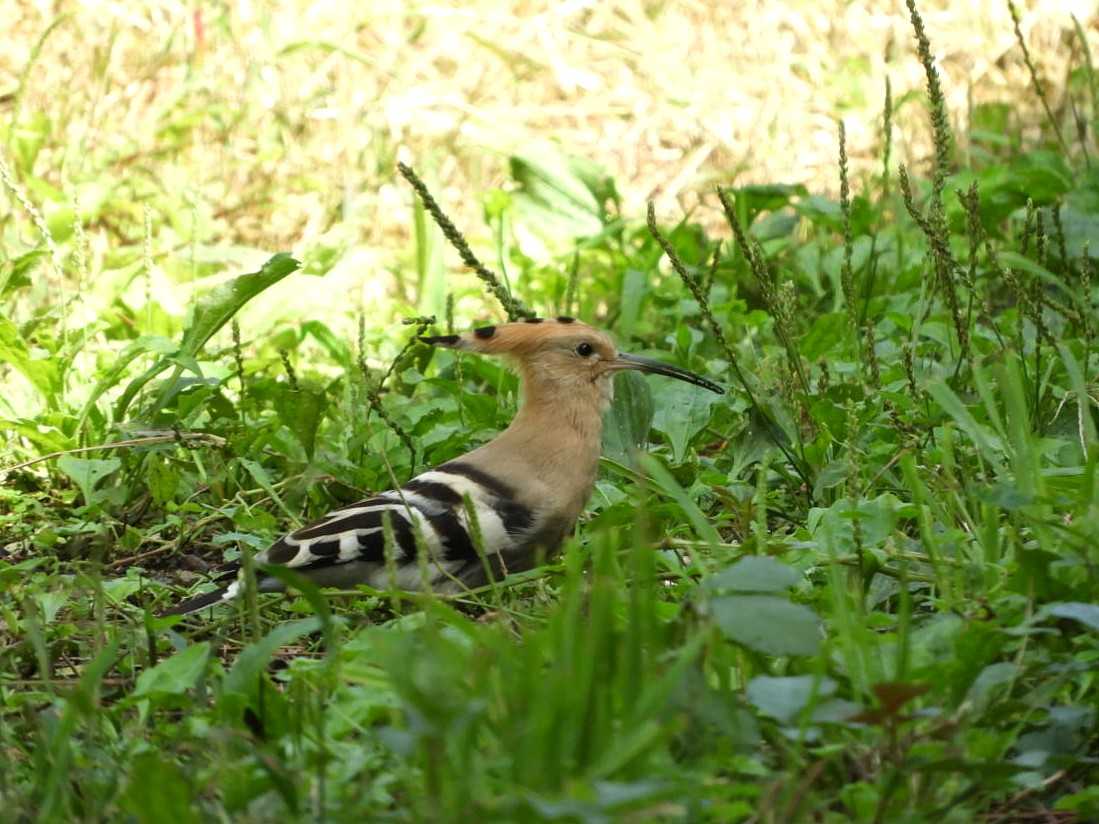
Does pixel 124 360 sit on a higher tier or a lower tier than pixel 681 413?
higher

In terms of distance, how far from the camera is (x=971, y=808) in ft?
6.16

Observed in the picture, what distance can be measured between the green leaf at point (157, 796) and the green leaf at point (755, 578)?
2.04 ft

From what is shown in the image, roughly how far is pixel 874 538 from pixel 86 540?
1541mm

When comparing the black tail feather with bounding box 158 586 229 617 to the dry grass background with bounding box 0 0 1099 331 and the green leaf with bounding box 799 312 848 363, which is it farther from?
the dry grass background with bounding box 0 0 1099 331

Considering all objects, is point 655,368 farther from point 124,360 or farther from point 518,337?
point 124,360

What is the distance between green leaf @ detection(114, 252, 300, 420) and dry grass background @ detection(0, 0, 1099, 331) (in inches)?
57.9

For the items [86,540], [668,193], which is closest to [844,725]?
[86,540]

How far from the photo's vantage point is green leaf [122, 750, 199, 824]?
170 centimetres

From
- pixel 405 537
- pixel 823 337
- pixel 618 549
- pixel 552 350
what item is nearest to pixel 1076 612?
pixel 618 549

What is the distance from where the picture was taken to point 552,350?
3443mm

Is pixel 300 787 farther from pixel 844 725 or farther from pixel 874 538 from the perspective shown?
pixel 874 538

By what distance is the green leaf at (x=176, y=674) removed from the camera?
2150 mm

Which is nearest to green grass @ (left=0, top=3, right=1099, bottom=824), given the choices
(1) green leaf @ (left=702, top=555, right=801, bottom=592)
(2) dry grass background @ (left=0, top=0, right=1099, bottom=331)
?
(1) green leaf @ (left=702, top=555, right=801, bottom=592)

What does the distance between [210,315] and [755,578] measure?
1912mm
